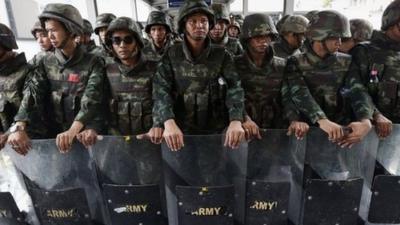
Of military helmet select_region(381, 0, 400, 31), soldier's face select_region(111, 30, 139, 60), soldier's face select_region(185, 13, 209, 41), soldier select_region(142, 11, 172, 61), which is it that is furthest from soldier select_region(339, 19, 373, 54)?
soldier's face select_region(111, 30, 139, 60)

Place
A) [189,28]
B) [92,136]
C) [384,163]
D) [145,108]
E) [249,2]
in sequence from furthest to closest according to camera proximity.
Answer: [249,2]
[145,108]
[189,28]
[384,163]
[92,136]

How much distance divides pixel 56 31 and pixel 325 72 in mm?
1778

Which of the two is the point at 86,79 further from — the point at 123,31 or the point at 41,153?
the point at 41,153

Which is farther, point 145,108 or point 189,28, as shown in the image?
point 145,108

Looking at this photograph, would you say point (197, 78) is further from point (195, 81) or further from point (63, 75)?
point (63, 75)

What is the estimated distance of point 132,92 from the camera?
6.49 feet

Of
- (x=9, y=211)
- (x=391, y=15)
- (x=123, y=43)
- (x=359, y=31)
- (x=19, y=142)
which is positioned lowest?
(x=9, y=211)

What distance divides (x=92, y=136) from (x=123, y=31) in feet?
2.37

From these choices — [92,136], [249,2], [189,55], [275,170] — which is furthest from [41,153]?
[249,2]

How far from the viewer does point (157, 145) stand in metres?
1.55

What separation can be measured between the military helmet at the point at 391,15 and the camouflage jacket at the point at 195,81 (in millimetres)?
1077

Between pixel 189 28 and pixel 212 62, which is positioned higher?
pixel 189 28

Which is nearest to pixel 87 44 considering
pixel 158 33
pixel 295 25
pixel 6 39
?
pixel 158 33

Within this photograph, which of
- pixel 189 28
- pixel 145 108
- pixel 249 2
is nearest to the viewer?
pixel 189 28
